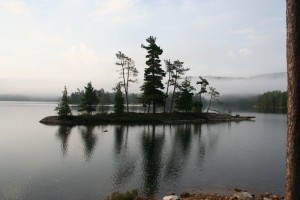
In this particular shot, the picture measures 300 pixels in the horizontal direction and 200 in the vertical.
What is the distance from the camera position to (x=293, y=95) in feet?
23.3

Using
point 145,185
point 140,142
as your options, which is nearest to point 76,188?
point 145,185

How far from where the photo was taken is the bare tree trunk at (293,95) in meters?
7.01

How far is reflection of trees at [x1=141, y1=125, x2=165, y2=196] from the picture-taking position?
65.0 ft

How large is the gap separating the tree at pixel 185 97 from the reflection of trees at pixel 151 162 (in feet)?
106

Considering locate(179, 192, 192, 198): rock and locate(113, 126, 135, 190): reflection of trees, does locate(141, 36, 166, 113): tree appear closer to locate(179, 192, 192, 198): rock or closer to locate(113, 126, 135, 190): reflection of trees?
locate(113, 126, 135, 190): reflection of trees

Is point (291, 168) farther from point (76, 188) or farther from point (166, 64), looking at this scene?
point (166, 64)

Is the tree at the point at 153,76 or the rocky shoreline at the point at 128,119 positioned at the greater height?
the tree at the point at 153,76

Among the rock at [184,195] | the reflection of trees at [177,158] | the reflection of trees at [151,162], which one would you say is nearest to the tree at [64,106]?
the reflection of trees at [151,162]

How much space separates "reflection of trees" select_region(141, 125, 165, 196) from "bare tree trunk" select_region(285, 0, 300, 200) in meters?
12.1

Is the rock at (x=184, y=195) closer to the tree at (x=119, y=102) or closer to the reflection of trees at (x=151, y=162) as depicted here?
the reflection of trees at (x=151, y=162)

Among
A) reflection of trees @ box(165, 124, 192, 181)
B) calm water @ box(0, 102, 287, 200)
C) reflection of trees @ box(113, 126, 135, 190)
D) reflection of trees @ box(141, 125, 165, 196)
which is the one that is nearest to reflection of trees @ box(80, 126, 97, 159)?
calm water @ box(0, 102, 287, 200)

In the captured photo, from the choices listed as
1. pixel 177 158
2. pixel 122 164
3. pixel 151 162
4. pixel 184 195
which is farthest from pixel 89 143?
pixel 184 195

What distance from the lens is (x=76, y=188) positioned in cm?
1894

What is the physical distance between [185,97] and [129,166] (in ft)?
169
